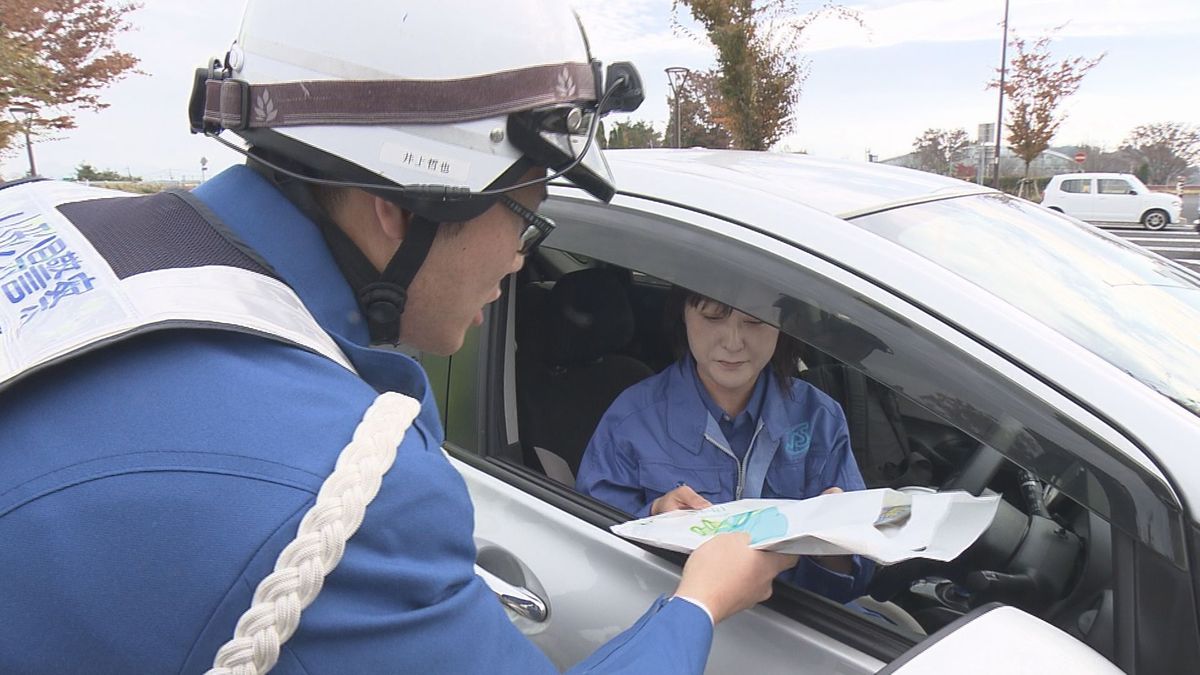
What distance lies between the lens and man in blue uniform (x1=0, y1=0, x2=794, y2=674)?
582 mm

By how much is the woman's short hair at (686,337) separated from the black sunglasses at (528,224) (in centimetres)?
71

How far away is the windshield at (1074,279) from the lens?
1234 millimetres

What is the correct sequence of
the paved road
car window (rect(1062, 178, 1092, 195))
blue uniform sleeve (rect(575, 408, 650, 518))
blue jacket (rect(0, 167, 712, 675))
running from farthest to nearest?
car window (rect(1062, 178, 1092, 195))
the paved road
blue uniform sleeve (rect(575, 408, 650, 518))
blue jacket (rect(0, 167, 712, 675))

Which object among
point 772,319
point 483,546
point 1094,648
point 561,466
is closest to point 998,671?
point 1094,648

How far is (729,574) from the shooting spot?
1129mm

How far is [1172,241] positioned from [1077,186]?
3.19 metres

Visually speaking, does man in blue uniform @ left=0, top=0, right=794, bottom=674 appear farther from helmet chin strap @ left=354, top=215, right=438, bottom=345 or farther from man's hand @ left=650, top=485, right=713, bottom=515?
man's hand @ left=650, top=485, right=713, bottom=515

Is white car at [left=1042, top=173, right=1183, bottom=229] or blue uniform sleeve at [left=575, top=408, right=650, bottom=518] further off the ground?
blue uniform sleeve at [left=575, top=408, right=650, bottom=518]

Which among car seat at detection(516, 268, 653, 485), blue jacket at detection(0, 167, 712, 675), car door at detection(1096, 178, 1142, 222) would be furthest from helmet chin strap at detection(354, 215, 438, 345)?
car door at detection(1096, 178, 1142, 222)

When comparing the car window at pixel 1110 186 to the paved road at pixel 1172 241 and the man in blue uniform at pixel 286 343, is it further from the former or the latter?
the man in blue uniform at pixel 286 343

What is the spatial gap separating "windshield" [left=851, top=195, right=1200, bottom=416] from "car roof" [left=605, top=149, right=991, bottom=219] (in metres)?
0.07

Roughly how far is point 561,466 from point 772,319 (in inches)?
34.6

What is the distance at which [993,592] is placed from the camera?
136 centimetres

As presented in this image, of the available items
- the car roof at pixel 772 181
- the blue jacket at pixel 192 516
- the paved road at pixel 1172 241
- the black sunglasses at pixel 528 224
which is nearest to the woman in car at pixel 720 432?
the car roof at pixel 772 181
